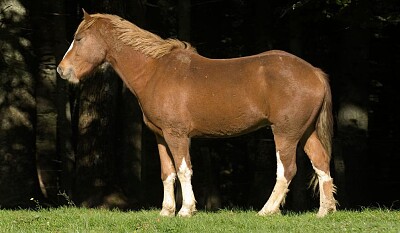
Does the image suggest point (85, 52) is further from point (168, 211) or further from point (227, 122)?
point (168, 211)

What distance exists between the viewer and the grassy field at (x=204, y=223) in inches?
404

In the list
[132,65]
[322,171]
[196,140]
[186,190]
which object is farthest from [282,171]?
[196,140]

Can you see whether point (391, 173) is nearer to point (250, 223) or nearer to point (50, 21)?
point (50, 21)

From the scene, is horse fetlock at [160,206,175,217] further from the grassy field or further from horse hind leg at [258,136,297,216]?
horse hind leg at [258,136,297,216]

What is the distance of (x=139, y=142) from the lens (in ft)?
68.9

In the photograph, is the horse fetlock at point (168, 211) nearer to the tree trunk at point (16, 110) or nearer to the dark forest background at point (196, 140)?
the dark forest background at point (196, 140)

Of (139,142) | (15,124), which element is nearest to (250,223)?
(15,124)

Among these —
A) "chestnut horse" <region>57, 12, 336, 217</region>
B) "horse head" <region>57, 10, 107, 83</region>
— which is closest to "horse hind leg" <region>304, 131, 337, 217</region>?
"chestnut horse" <region>57, 12, 336, 217</region>

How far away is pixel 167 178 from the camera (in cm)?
1232

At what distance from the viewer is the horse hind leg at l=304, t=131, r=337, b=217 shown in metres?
11.9

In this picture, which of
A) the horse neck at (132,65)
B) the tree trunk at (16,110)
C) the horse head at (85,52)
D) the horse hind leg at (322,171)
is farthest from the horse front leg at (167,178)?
the tree trunk at (16,110)

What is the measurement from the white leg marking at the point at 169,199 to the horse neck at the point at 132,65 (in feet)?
4.31

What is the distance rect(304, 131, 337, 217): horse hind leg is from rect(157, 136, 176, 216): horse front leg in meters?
2.02

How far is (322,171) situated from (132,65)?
322 centimetres
